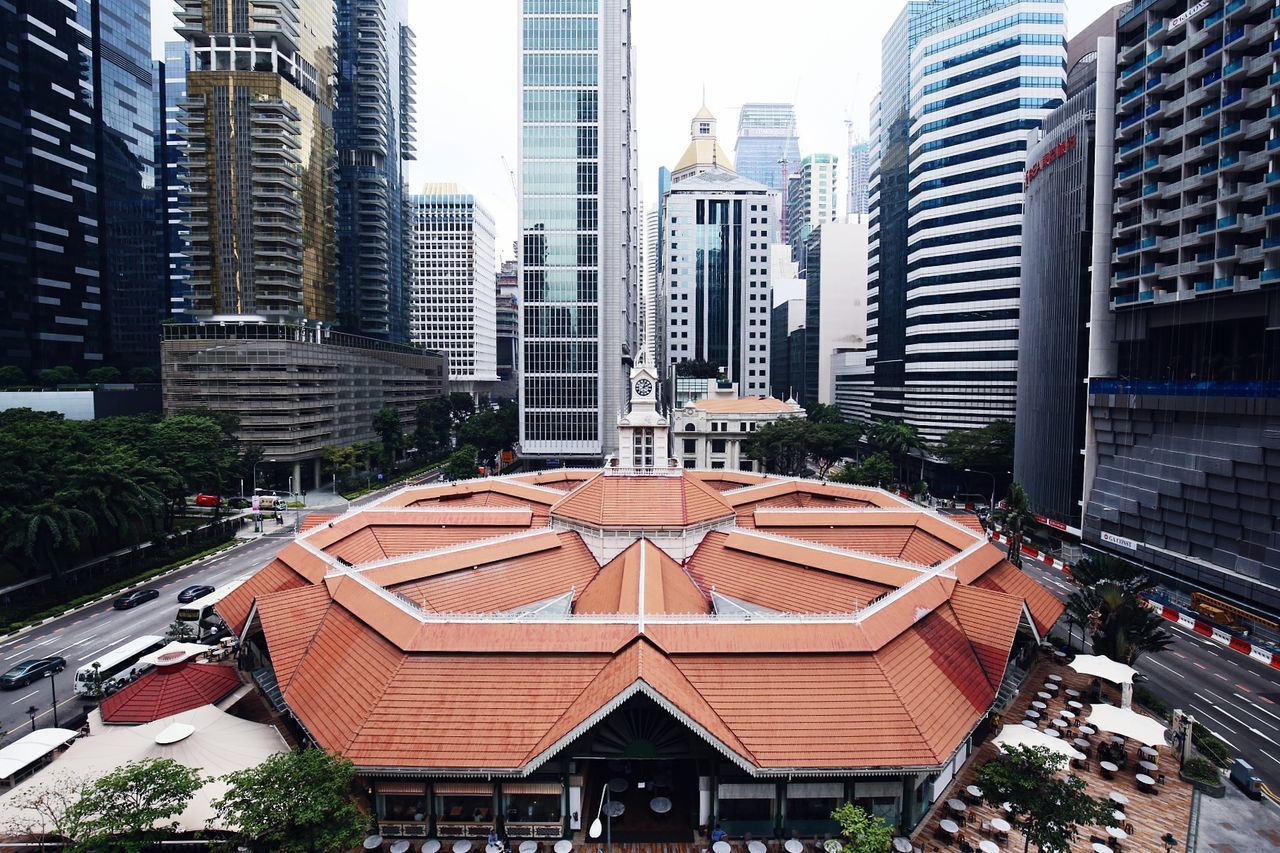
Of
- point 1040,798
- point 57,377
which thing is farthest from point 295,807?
point 57,377

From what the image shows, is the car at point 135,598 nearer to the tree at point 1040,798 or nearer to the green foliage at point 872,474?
the tree at point 1040,798

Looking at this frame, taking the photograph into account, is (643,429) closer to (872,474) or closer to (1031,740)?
(1031,740)

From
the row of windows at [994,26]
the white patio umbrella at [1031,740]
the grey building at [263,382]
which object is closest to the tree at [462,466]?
the grey building at [263,382]

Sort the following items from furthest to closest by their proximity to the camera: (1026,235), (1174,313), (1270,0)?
1. (1026,235)
2. (1174,313)
3. (1270,0)

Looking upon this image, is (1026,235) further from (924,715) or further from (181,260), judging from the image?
(181,260)

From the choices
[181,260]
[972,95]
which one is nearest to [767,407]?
[972,95]

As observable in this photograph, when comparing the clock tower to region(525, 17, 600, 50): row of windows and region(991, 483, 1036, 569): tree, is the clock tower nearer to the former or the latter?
region(991, 483, 1036, 569): tree

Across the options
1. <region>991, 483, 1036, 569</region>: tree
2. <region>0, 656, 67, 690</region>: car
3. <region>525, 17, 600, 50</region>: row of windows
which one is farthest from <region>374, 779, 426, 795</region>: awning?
<region>525, 17, 600, 50</region>: row of windows
